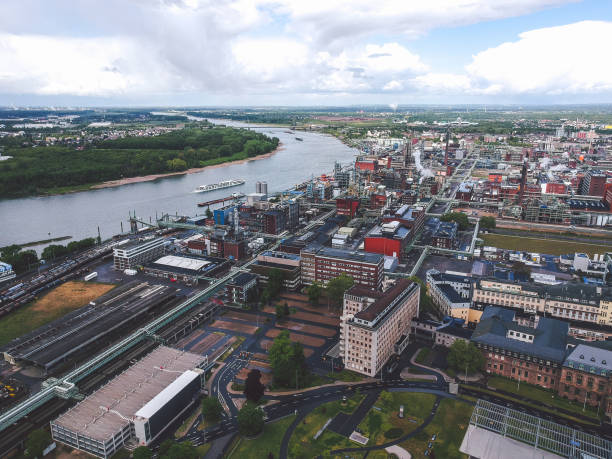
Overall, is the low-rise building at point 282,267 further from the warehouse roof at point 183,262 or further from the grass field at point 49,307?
the grass field at point 49,307

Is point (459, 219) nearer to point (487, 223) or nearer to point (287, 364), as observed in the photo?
point (487, 223)

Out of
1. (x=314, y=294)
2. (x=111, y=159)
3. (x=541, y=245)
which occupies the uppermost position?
(x=111, y=159)

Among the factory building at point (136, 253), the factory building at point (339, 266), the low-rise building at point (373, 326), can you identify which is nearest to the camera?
the low-rise building at point (373, 326)

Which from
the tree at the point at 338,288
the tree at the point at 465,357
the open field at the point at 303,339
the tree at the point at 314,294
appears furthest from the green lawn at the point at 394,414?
the tree at the point at 314,294

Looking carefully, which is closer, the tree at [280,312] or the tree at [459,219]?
the tree at [280,312]

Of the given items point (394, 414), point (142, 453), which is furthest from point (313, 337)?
point (142, 453)

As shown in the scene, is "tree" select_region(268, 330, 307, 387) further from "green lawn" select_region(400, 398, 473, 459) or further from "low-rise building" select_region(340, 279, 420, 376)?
"green lawn" select_region(400, 398, 473, 459)

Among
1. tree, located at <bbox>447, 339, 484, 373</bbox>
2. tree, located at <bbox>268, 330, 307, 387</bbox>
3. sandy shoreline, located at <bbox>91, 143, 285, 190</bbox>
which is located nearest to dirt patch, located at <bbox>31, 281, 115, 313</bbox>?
tree, located at <bbox>268, 330, 307, 387</bbox>
